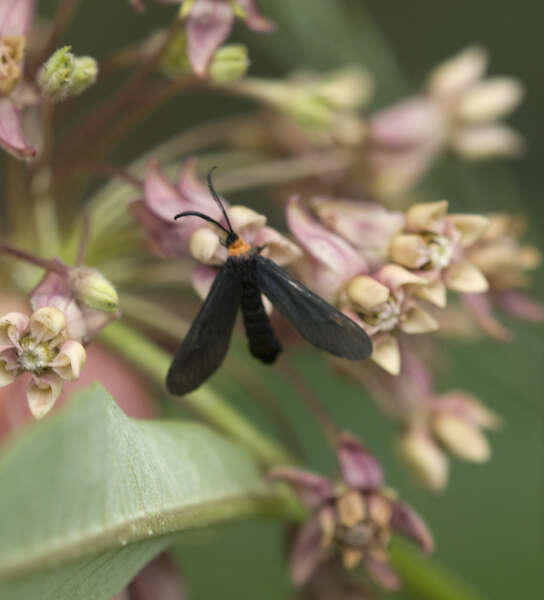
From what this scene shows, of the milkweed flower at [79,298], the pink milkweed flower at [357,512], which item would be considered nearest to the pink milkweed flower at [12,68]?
the milkweed flower at [79,298]

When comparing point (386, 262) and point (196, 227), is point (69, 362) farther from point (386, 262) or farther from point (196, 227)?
point (386, 262)

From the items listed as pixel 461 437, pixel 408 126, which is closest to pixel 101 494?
pixel 461 437

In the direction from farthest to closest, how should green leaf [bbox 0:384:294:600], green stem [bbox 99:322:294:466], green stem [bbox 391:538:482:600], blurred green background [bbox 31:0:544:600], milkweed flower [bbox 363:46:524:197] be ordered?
blurred green background [bbox 31:0:544:600] < milkweed flower [bbox 363:46:524:197] < green stem [bbox 391:538:482:600] < green stem [bbox 99:322:294:466] < green leaf [bbox 0:384:294:600]

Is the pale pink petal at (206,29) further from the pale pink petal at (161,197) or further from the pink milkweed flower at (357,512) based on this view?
the pink milkweed flower at (357,512)

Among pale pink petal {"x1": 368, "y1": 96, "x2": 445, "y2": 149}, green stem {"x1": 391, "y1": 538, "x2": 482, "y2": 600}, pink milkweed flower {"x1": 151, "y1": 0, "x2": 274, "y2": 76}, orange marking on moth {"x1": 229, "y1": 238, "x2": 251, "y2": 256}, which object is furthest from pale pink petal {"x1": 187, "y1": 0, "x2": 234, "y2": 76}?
green stem {"x1": 391, "y1": 538, "x2": 482, "y2": 600}

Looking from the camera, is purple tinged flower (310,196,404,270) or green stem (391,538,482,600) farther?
green stem (391,538,482,600)

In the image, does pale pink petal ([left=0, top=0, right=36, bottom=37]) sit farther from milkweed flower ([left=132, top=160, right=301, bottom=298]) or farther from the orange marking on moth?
the orange marking on moth

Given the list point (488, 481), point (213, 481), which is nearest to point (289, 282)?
point (213, 481)
